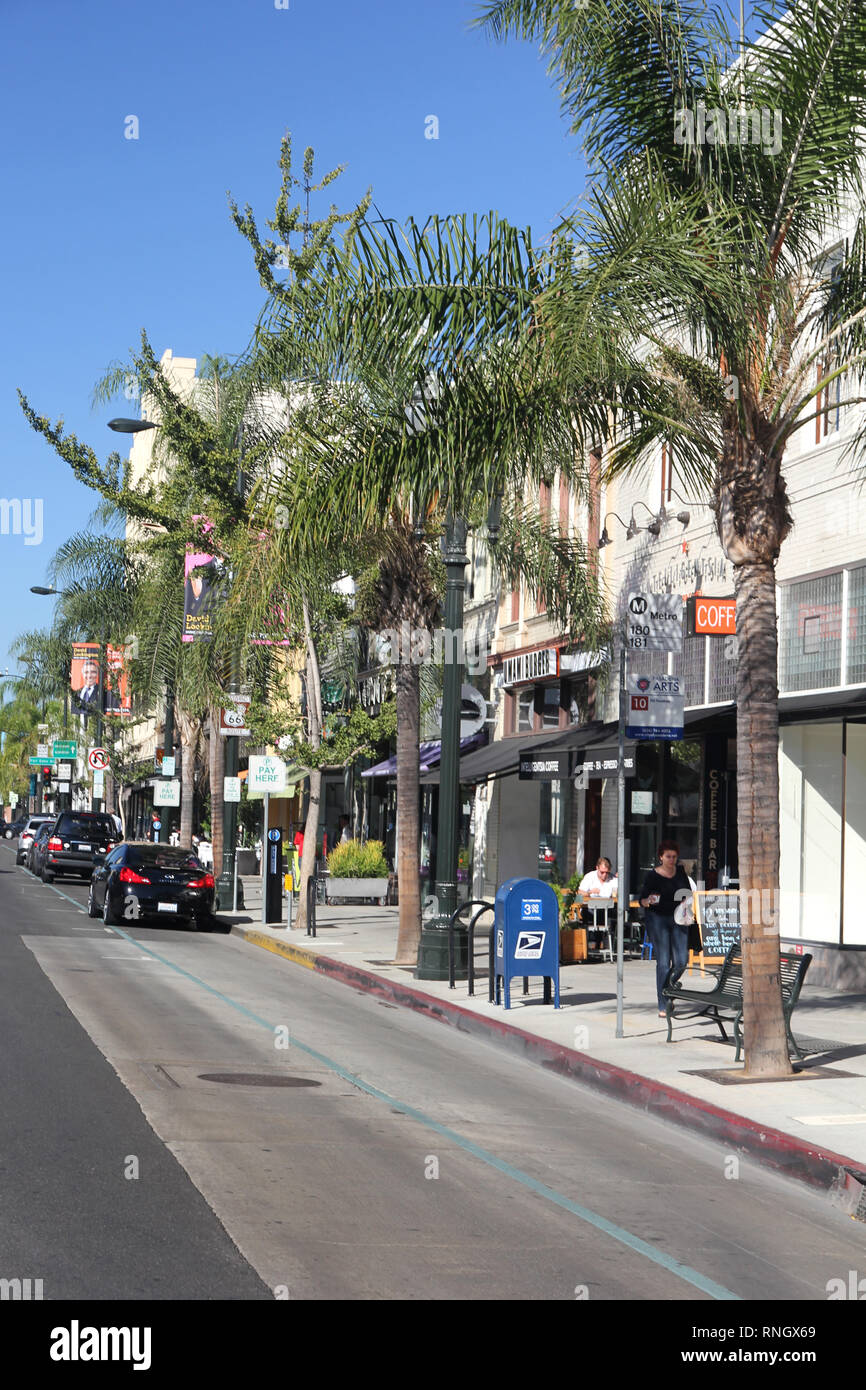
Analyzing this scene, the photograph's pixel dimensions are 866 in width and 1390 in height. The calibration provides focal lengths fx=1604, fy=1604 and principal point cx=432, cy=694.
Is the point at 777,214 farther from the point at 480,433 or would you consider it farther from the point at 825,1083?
the point at 825,1083

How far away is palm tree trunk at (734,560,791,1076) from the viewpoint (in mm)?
12273

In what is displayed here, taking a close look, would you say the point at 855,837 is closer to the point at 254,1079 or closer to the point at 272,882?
the point at 254,1079

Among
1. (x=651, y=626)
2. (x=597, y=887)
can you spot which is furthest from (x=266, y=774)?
(x=651, y=626)

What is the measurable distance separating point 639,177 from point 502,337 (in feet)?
5.34

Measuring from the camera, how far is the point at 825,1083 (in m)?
12.0

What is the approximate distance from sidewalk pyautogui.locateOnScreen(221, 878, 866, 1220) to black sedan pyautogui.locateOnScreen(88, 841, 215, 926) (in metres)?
5.42

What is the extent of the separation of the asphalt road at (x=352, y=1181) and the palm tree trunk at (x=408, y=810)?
7.00m

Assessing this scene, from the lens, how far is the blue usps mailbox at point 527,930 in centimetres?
1639

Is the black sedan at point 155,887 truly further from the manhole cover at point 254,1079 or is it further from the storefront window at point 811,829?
the manhole cover at point 254,1079

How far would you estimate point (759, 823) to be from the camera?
40.5 feet

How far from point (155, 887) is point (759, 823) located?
1722cm

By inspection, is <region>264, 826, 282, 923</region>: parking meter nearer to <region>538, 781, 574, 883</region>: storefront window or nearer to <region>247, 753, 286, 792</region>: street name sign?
<region>247, 753, 286, 792</region>: street name sign

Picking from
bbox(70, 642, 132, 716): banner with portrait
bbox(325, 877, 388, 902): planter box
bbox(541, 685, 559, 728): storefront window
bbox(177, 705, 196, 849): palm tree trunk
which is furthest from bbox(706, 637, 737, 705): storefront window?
bbox(70, 642, 132, 716): banner with portrait

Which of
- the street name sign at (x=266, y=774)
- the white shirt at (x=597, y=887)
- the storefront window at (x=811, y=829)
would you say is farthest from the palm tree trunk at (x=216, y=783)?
the storefront window at (x=811, y=829)
